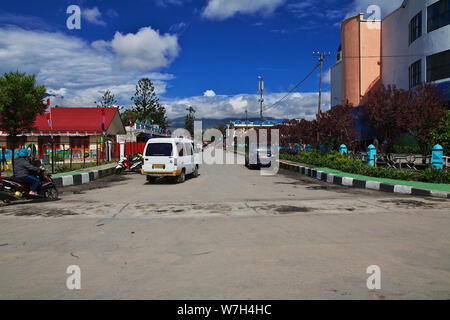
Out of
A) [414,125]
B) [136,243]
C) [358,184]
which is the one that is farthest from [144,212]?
[414,125]

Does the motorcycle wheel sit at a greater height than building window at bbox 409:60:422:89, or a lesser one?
lesser

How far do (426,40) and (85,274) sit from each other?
35.6 metres

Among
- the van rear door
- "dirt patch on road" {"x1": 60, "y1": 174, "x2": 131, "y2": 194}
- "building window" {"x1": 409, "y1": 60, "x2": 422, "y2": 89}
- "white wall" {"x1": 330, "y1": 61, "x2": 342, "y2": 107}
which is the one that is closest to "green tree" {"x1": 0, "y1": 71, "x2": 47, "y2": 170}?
"dirt patch on road" {"x1": 60, "y1": 174, "x2": 131, "y2": 194}

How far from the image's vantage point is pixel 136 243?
18.2ft

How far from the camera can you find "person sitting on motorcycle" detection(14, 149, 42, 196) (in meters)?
9.25

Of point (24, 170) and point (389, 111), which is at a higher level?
point (389, 111)

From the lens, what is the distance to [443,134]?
19.2m

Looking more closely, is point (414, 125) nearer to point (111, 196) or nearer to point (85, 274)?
point (111, 196)

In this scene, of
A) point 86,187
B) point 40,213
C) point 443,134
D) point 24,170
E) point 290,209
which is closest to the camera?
point 40,213

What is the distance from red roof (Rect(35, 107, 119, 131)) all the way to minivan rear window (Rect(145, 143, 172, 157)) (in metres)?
22.1

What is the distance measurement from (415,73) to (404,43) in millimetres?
7760

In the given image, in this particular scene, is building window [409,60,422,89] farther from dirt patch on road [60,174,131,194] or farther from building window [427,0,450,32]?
dirt patch on road [60,174,131,194]

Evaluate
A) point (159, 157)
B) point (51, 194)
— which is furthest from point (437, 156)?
point (51, 194)

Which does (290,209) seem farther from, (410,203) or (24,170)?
(24,170)
